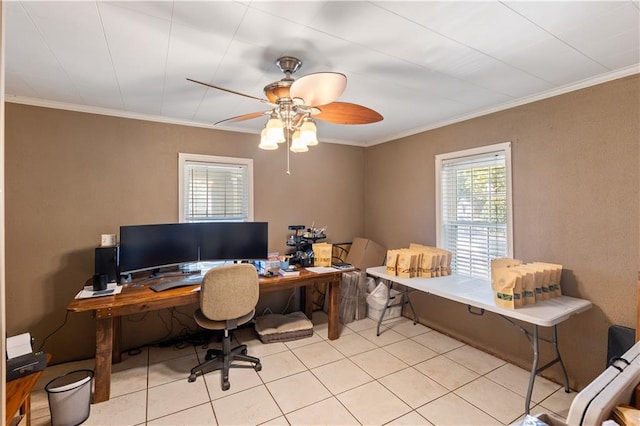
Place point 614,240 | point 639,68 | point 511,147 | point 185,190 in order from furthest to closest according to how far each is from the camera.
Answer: point 185,190
point 511,147
point 614,240
point 639,68

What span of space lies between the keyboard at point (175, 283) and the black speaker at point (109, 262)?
333mm

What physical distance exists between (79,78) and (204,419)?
2600 mm

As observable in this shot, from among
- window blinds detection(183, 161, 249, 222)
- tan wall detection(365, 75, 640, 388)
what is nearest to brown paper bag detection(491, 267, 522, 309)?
tan wall detection(365, 75, 640, 388)

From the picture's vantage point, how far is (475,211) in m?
3.14

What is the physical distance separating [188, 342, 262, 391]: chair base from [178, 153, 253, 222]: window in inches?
56.9

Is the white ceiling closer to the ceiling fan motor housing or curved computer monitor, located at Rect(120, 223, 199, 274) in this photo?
the ceiling fan motor housing

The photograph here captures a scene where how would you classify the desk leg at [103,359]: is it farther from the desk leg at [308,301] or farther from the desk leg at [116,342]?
the desk leg at [308,301]

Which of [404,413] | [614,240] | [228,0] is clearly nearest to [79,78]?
[228,0]

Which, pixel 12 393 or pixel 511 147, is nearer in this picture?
pixel 12 393

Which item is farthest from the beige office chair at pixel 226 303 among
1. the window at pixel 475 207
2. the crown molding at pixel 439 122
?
the window at pixel 475 207

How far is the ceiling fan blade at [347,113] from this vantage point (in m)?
1.92

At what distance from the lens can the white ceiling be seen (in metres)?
1.44

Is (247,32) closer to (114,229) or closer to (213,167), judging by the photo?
(213,167)

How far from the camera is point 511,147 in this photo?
2766 mm
